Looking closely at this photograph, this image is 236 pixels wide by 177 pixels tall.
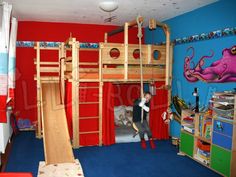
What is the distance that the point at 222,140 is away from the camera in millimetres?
4301

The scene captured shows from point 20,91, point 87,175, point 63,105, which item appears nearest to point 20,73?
point 20,91

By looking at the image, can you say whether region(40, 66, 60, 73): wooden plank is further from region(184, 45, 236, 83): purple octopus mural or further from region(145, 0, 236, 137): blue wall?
region(184, 45, 236, 83): purple octopus mural

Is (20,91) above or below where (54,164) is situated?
above

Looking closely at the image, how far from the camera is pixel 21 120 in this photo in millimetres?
7281

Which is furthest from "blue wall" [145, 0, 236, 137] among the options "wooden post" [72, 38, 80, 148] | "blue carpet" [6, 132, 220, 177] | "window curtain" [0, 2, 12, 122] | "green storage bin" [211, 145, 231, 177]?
"window curtain" [0, 2, 12, 122]

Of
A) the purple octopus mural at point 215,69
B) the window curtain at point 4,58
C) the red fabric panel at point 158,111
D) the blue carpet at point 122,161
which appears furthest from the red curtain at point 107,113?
the window curtain at point 4,58

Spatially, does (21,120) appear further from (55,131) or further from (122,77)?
(122,77)

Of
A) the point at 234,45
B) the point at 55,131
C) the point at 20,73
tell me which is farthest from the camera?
the point at 20,73

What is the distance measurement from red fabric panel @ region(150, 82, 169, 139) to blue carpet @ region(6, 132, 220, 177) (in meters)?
0.36

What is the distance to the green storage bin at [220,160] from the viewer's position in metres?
4.21

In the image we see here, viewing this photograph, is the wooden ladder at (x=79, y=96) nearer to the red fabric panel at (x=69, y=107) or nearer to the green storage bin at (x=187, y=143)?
the red fabric panel at (x=69, y=107)

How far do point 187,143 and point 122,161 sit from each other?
4.50 feet

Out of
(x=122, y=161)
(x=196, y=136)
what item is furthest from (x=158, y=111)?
(x=122, y=161)

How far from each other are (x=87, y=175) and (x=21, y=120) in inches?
145
